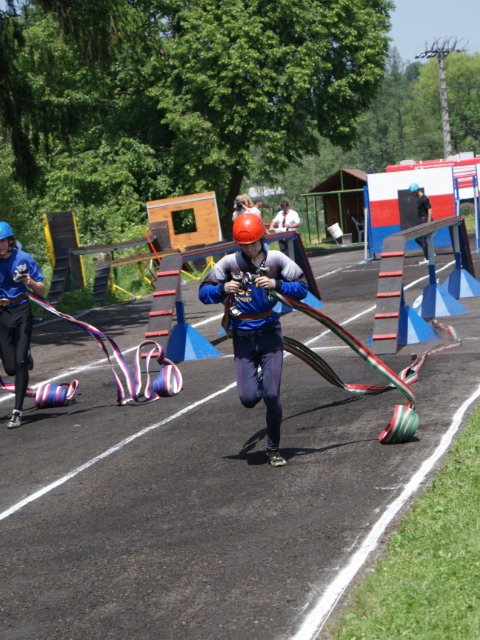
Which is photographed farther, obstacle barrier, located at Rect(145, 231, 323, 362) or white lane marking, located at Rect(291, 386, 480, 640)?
obstacle barrier, located at Rect(145, 231, 323, 362)

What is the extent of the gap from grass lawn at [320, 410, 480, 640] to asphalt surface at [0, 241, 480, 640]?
0.88 ft

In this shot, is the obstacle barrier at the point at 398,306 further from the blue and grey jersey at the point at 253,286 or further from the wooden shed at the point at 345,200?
the wooden shed at the point at 345,200

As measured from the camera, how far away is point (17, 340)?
35.8ft

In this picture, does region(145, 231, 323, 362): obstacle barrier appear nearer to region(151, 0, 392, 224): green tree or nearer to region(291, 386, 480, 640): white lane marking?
region(291, 386, 480, 640): white lane marking

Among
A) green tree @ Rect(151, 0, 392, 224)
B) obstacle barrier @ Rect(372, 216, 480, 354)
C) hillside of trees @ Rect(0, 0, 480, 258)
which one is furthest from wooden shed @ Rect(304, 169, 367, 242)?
obstacle barrier @ Rect(372, 216, 480, 354)

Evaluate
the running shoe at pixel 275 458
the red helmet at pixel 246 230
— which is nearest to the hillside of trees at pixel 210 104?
the red helmet at pixel 246 230

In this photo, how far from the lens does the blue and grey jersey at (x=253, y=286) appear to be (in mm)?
8195

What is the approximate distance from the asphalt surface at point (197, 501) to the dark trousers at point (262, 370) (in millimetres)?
441

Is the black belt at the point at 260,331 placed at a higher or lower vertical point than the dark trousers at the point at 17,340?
higher

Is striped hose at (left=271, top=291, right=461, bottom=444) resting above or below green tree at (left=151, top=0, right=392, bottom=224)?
below

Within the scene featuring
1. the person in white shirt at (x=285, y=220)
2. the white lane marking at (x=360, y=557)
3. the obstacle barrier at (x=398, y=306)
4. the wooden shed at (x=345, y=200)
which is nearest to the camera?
the white lane marking at (x=360, y=557)

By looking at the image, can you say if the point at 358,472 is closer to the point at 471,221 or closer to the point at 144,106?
the point at 144,106

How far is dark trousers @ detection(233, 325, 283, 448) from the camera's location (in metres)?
8.17

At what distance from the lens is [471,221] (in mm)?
55594
